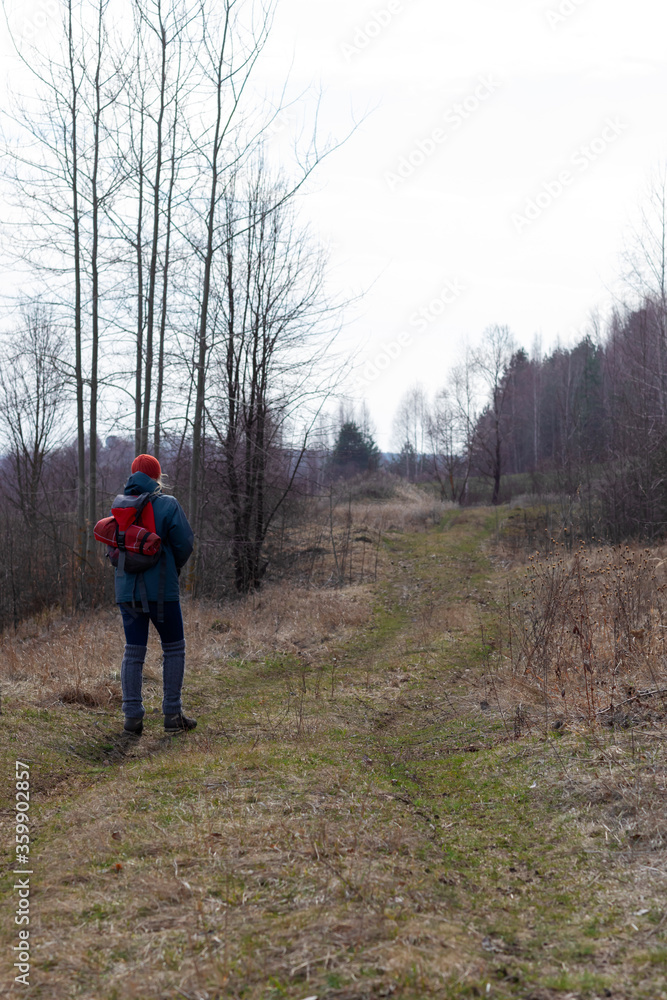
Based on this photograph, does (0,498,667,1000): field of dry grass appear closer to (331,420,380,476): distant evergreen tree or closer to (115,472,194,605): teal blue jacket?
(115,472,194,605): teal blue jacket

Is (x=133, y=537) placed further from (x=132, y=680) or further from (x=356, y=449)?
(x=356, y=449)

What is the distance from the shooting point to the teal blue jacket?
526 centimetres

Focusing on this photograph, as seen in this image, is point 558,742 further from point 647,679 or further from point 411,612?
point 411,612

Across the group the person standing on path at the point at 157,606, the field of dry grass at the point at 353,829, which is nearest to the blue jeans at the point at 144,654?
the person standing on path at the point at 157,606

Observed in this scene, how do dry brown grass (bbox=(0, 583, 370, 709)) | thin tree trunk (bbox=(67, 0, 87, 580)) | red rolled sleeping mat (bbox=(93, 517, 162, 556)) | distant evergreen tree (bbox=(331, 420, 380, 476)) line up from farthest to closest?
distant evergreen tree (bbox=(331, 420, 380, 476)), thin tree trunk (bbox=(67, 0, 87, 580)), dry brown grass (bbox=(0, 583, 370, 709)), red rolled sleeping mat (bbox=(93, 517, 162, 556))

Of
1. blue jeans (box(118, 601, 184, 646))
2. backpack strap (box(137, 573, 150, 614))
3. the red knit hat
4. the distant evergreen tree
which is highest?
the distant evergreen tree

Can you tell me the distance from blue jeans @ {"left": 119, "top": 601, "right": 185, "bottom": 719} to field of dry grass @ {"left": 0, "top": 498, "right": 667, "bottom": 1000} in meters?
0.29

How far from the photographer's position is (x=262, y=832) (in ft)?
11.0

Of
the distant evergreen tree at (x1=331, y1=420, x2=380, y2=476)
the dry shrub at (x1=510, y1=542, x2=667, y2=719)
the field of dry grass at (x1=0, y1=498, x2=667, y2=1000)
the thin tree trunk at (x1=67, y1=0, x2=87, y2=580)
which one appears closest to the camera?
the field of dry grass at (x1=0, y1=498, x2=667, y2=1000)

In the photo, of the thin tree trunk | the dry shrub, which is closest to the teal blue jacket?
the dry shrub

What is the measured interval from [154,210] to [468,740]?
36.0 ft

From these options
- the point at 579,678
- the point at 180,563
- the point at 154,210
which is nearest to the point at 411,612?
the point at 579,678

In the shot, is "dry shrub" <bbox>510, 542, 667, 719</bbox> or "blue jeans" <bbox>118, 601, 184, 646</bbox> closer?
"dry shrub" <bbox>510, 542, 667, 719</bbox>

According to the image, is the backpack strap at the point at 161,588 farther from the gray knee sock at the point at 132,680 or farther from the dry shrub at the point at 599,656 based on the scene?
the dry shrub at the point at 599,656
